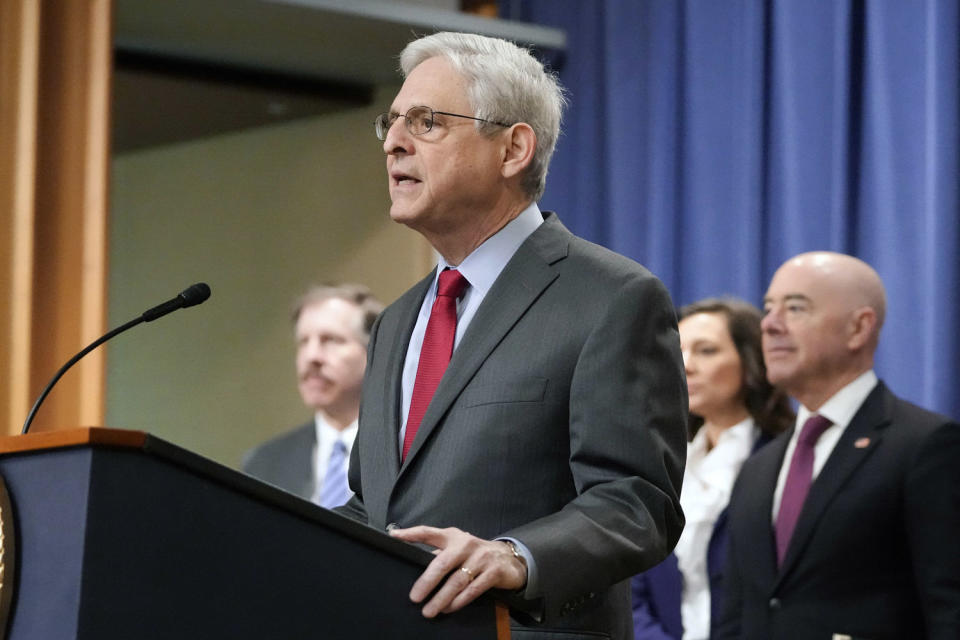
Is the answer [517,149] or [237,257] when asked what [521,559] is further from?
[237,257]

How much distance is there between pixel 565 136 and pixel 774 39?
1126 millimetres

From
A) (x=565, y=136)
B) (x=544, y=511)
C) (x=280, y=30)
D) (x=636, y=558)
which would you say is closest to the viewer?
(x=636, y=558)

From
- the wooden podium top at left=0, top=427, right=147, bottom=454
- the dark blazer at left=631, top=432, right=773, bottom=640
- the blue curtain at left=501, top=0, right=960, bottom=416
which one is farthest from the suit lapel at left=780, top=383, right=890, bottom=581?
the wooden podium top at left=0, top=427, right=147, bottom=454

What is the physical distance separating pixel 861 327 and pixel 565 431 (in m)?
2.19

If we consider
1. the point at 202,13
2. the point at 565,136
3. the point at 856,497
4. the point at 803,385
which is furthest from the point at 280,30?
the point at 856,497

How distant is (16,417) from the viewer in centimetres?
465

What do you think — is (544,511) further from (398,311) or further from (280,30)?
(280,30)

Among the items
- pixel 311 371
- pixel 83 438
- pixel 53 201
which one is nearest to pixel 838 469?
pixel 311 371

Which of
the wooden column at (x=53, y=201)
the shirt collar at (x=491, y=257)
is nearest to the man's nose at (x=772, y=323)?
the shirt collar at (x=491, y=257)

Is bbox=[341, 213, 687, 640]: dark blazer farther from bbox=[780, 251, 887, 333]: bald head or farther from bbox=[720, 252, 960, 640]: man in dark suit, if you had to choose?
bbox=[780, 251, 887, 333]: bald head

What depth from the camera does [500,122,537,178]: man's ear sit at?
81.4 inches

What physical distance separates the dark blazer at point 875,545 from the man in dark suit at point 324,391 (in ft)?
5.03

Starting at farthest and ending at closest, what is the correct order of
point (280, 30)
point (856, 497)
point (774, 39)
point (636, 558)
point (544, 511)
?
point (280, 30) < point (774, 39) < point (856, 497) < point (544, 511) < point (636, 558)

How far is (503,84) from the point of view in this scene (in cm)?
207
